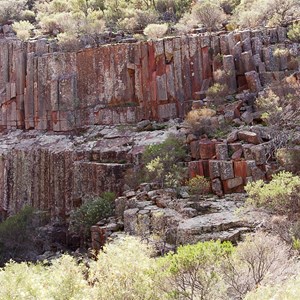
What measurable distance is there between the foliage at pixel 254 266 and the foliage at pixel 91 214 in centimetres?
1201

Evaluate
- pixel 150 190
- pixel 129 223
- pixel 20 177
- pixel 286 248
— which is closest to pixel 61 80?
pixel 20 177

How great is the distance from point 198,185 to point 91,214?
5.92 meters

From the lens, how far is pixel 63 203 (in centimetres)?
2923

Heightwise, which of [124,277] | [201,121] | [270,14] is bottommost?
[124,277]

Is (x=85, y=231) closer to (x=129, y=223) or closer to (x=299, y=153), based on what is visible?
(x=129, y=223)

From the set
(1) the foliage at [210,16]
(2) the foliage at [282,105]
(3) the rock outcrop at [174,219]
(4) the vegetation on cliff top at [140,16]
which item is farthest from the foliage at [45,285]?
(1) the foliage at [210,16]

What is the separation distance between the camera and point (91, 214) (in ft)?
75.0

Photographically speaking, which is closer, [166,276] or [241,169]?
[166,276]

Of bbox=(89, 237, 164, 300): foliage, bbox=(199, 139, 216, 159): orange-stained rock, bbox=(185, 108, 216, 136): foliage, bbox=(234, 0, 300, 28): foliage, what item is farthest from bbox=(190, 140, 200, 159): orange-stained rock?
bbox=(234, 0, 300, 28): foliage

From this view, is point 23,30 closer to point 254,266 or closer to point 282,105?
point 282,105

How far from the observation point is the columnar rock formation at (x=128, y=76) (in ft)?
99.7

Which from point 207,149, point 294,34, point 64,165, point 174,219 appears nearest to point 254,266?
point 174,219

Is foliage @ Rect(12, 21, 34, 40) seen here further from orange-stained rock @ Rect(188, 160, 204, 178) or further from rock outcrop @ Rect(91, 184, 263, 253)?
orange-stained rock @ Rect(188, 160, 204, 178)

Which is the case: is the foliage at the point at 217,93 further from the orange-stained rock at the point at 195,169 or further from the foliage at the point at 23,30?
the foliage at the point at 23,30
